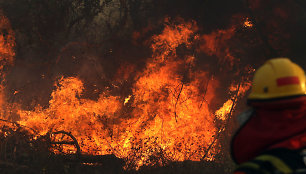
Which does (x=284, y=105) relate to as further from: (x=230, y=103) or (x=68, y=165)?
(x=230, y=103)

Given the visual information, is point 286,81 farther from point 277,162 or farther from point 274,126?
point 277,162

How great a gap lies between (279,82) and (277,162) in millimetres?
460

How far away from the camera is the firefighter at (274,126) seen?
1.49 meters

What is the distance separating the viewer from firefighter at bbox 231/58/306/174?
1.49 m

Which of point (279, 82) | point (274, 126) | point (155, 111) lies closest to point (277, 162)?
point (274, 126)

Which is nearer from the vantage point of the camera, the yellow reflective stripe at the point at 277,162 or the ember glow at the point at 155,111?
the yellow reflective stripe at the point at 277,162

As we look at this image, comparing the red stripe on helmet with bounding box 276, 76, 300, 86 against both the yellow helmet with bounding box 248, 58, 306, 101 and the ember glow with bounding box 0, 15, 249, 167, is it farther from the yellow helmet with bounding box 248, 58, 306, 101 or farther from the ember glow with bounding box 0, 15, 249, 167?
the ember glow with bounding box 0, 15, 249, 167

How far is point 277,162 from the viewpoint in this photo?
57.7 inches

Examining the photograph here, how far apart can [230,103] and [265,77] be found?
10716 millimetres

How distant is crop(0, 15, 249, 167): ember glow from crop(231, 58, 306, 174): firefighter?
24.3 ft

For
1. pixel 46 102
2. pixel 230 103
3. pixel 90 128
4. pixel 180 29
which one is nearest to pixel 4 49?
pixel 46 102

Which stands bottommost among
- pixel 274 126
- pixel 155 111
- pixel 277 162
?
pixel 277 162

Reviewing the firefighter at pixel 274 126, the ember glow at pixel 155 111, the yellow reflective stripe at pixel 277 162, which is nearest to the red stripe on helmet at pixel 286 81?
the firefighter at pixel 274 126

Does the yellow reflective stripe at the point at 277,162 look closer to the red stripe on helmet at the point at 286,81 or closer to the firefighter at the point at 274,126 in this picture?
the firefighter at the point at 274,126
